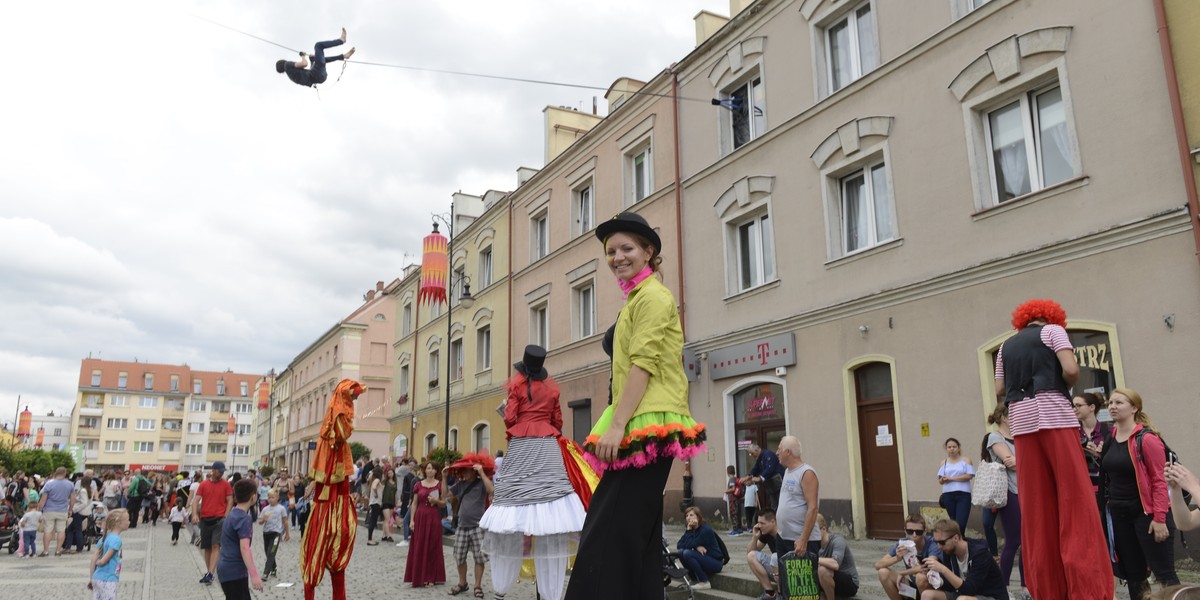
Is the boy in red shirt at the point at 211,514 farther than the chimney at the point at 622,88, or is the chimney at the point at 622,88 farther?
the chimney at the point at 622,88

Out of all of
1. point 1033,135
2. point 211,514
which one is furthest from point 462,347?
point 1033,135

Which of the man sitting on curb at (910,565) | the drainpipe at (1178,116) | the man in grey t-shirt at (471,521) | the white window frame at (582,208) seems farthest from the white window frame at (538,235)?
the man sitting on curb at (910,565)

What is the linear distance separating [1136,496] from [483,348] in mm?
25582

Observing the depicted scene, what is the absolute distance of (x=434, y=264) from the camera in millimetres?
27719

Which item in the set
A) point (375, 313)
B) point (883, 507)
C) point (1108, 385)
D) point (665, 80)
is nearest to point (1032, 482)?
point (1108, 385)

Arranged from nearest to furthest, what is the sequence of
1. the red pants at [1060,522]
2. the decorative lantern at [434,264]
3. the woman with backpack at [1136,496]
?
the red pants at [1060,522], the woman with backpack at [1136,496], the decorative lantern at [434,264]

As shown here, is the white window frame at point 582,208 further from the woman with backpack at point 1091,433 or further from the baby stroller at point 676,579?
the woman with backpack at point 1091,433

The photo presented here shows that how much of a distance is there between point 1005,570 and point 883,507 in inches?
208

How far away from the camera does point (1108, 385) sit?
10367 millimetres

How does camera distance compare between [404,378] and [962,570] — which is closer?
[962,570]

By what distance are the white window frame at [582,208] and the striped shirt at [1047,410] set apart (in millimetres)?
19024

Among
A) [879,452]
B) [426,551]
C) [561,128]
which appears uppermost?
[561,128]

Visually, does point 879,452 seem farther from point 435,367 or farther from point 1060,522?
point 435,367

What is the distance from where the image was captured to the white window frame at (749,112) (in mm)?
16969
